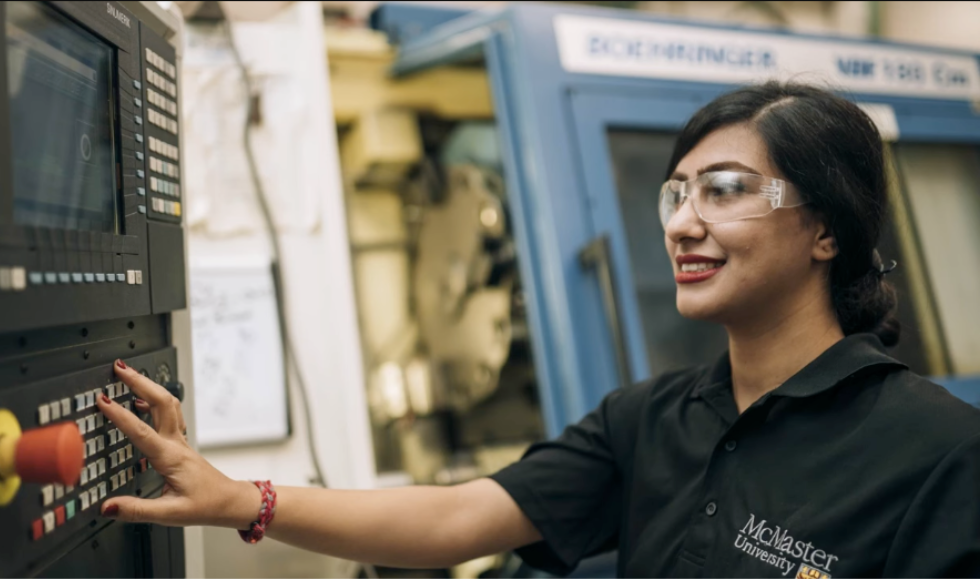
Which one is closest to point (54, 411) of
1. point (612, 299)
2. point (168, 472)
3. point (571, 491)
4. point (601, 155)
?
point (168, 472)

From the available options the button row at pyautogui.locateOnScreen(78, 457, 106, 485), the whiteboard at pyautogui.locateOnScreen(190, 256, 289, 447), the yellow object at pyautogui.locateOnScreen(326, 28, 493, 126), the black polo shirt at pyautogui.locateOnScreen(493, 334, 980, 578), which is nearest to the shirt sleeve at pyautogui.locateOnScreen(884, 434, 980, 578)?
the black polo shirt at pyautogui.locateOnScreen(493, 334, 980, 578)

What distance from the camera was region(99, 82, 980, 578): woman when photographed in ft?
2.90

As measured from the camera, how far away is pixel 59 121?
2.13 ft

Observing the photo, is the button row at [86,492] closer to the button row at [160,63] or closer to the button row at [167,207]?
the button row at [167,207]

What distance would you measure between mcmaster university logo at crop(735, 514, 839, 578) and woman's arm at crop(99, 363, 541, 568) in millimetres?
337

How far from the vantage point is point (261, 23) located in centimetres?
164

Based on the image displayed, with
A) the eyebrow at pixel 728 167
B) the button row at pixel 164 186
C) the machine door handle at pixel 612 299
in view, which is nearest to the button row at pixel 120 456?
the button row at pixel 164 186

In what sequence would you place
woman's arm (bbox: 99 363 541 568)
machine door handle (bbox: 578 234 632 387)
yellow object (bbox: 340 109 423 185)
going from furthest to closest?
yellow object (bbox: 340 109 423 185)
machine door handle (bbox: 578 234 632 387)
woman's arm (bbox: 99 363 541 568)

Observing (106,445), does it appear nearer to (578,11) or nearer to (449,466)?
(578,11)

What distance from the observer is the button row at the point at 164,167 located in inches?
31.8

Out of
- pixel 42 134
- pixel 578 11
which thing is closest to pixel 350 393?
pixel 42 134

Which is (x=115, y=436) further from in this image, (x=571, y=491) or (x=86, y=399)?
(x=571, y=491)

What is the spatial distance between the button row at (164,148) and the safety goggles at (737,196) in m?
0.67

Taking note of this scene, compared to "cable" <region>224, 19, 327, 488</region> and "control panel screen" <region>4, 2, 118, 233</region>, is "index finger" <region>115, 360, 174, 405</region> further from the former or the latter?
"cable" <region>224, 19, 327, 488</region>
